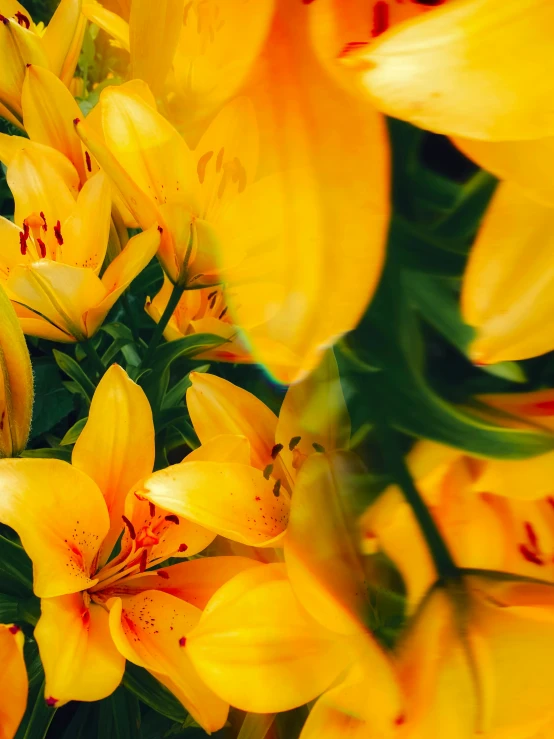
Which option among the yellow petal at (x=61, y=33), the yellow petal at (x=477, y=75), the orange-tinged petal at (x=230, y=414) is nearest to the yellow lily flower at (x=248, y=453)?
the orange-tinged petal at (x=230, y=414)

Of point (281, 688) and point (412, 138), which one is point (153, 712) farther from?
point (412, 138)

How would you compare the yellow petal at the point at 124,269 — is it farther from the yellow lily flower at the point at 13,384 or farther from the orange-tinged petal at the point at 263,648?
the orange-tinged petal at the point at 263,648

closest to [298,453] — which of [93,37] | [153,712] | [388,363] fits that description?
[388,363]

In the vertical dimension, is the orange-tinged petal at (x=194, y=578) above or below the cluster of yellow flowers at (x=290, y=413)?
below

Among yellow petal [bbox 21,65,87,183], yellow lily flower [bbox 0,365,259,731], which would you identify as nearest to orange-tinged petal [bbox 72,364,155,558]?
yellow lily flower [bbox 0,365,259,731]

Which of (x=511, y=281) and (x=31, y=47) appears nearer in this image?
(x=511, y=281)

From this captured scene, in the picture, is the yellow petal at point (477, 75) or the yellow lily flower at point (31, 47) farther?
the yellow lily flower at point (31, 47)

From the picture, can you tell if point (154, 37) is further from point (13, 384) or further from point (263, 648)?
point (263, 648)

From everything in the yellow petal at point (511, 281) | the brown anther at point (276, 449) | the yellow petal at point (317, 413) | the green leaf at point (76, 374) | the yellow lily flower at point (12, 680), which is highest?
the yellow petal at point (511, 281)

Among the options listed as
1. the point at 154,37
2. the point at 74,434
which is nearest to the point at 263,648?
the point at 74,434
